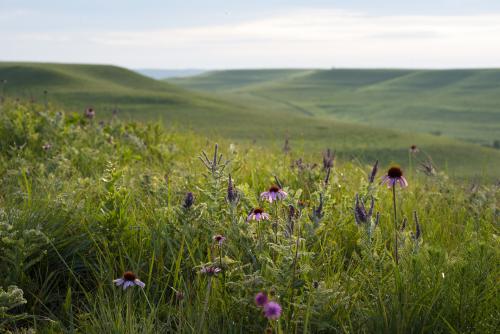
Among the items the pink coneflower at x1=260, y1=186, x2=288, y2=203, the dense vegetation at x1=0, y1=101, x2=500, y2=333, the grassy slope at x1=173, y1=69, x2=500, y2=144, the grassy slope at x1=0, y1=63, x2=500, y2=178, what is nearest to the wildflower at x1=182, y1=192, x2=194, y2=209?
the dense vegetation at x1=0, y1=101, x2=500, y2=333

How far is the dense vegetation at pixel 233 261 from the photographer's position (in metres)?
2.41

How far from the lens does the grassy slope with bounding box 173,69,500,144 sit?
33219 mm

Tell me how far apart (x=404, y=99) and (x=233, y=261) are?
1949 inches

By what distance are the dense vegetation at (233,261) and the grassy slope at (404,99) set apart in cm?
2289

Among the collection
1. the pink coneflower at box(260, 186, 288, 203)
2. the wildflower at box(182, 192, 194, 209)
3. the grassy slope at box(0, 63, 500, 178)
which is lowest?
the grassy slope at box(0, 63, 500, 178)

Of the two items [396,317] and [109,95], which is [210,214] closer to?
[396,317]

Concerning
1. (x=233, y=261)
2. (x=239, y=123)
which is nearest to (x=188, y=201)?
(x=233, y=261)

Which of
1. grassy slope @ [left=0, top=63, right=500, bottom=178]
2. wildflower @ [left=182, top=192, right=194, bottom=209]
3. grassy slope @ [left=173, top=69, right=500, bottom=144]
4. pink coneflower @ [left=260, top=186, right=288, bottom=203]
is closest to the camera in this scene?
pink coneflower @ [left=260, top=186, right=288, bottom=203]

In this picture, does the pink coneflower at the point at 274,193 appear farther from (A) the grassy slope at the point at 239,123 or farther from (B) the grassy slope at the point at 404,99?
(B) the grassy slope at the point at 404,99

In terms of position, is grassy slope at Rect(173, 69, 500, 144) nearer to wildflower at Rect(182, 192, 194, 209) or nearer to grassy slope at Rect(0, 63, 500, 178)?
grassy slope at Rect(0, 63, 500, 178)

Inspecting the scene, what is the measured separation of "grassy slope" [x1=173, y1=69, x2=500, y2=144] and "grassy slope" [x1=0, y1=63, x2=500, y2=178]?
11.8m

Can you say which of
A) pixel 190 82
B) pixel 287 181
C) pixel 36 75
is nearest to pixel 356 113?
pixel 36 75

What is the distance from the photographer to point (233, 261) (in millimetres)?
2557

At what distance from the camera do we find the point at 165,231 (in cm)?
314
